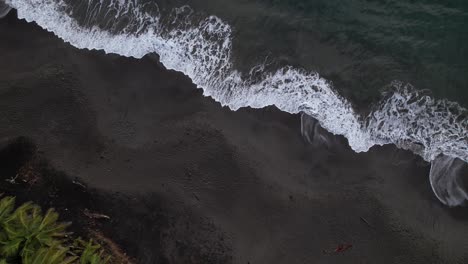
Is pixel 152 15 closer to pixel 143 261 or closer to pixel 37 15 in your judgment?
pixel 37 15

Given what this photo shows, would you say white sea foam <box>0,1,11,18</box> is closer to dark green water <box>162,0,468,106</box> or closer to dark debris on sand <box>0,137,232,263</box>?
dark debris on sand <box>0,137,232,263</box>

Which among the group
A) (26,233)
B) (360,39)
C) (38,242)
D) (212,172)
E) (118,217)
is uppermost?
(360,39)

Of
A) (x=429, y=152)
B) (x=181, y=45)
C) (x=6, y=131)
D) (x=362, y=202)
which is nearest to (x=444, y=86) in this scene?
(x=429, y=152)

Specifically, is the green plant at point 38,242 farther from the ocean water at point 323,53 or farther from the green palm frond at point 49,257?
the ocean water at point 323,53

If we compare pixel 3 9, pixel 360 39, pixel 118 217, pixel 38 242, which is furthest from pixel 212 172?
pixel 3 9

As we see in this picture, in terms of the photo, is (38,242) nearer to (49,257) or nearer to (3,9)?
(49,257)

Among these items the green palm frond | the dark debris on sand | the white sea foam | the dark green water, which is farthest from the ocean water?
the green palm frond
